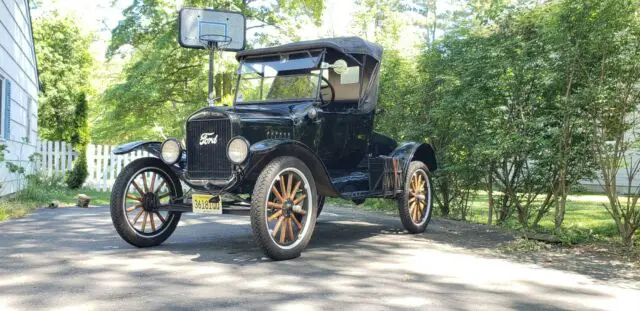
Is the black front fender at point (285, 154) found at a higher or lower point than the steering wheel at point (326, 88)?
lower

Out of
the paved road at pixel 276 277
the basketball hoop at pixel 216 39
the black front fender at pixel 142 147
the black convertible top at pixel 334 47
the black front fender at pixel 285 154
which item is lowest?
the paved road at pixel 276 277

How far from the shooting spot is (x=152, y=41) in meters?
18.8

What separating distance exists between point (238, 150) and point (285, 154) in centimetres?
49

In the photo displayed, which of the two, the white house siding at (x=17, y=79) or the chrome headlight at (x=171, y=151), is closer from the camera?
the chrome headlight at (x=171, y=151)

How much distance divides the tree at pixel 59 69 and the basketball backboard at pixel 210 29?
26618 millimetres

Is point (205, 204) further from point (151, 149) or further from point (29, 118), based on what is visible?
point (29, 118)

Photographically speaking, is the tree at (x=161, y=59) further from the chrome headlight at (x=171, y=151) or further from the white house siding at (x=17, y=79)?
the chrome headlight at (x=171, y=151)

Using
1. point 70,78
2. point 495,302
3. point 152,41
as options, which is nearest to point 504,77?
point 495,302

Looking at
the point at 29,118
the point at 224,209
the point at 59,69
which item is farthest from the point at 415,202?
the point at 59,69

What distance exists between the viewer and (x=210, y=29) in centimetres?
795

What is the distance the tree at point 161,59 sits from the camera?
Answer: 1783 centimetres

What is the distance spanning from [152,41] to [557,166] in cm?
1521

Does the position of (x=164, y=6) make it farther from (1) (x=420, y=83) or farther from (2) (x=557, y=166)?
(2) (x=557, y=166)

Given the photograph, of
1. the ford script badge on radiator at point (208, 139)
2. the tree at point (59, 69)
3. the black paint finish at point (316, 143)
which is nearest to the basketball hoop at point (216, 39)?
the black paint finish at point (316, 143)
